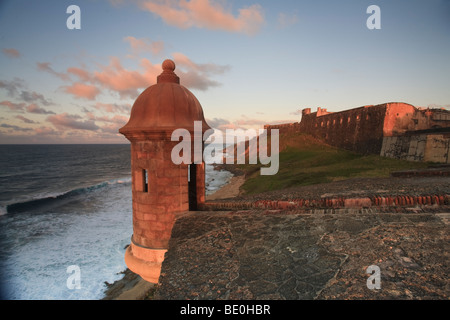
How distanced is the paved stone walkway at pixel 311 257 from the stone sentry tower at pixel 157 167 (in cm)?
87

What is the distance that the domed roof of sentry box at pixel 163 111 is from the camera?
15.3 ft

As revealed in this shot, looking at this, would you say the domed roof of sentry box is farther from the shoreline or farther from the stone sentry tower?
the shoreline

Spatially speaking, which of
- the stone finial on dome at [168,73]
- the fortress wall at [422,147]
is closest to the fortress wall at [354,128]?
the fortress wall at [422,147]

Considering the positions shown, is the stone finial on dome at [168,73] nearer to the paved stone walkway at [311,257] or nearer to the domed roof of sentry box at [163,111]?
the domed roof of sentry box at [163,111]

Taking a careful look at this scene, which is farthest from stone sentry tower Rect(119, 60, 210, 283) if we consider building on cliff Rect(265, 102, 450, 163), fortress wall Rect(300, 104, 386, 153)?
fortress wall Rect(300, 104, 386, 153)

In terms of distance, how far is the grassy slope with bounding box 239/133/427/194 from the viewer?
1698 centimetres

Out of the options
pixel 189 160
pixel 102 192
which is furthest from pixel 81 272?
pixel 102 192

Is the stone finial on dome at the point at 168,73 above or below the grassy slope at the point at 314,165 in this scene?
above

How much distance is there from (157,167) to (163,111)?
3.65ft

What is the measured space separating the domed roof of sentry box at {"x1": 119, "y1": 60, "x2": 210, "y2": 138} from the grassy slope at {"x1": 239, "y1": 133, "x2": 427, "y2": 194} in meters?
13.1
